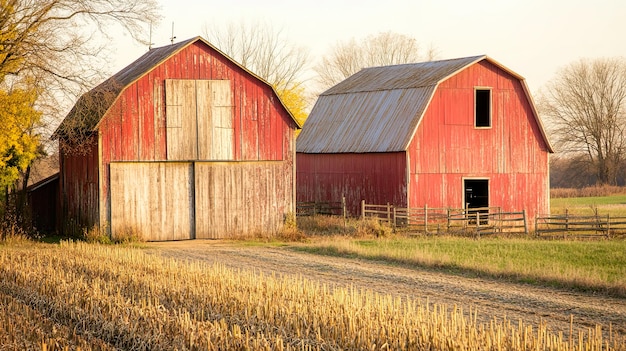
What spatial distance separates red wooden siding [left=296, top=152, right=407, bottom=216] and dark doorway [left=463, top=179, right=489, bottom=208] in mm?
2911

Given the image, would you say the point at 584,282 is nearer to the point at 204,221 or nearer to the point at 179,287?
the point at 179,287

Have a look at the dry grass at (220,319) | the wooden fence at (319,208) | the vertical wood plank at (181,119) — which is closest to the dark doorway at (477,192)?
the wooden fence at (319,208)

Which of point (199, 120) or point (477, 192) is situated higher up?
point (199, 120)

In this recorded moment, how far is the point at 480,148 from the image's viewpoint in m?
33.6

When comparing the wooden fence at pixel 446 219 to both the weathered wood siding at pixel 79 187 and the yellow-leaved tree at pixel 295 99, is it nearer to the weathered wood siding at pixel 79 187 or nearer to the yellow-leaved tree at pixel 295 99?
the weathered wood siding at pixel 79 187

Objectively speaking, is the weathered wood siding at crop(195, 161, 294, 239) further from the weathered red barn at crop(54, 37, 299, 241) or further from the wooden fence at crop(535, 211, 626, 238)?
the wooden fence at crop(535, 211, 626, 238)

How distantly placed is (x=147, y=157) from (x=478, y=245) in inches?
400

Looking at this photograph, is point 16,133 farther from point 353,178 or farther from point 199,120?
point 353,178

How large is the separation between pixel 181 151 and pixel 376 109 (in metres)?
11.4

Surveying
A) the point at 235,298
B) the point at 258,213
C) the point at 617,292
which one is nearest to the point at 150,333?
→ the point at 235,298

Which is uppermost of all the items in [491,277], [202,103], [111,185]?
[202,103]

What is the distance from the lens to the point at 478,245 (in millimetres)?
25422

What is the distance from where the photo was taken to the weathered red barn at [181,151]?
25297 mm

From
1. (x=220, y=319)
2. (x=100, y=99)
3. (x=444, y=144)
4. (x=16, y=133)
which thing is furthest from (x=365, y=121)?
(x=220, y=319)
